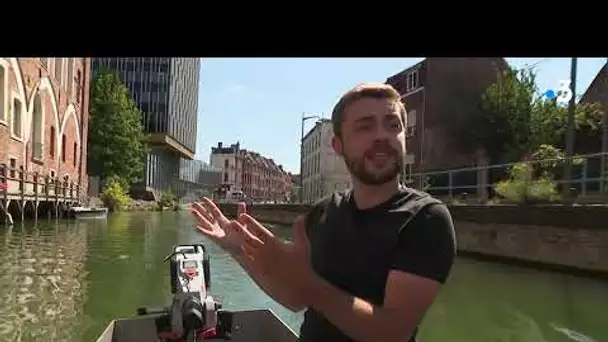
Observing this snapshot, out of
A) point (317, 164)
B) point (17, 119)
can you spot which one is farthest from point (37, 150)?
point (317, 164)

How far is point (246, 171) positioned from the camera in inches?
5285

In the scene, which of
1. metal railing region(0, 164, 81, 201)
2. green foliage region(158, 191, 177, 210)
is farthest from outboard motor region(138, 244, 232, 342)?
green foliage region(158, 191, 177, 210)

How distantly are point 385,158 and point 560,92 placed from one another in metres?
21.8

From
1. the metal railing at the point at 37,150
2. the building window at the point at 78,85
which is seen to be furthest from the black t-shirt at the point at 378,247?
the building window at the point at 78,85

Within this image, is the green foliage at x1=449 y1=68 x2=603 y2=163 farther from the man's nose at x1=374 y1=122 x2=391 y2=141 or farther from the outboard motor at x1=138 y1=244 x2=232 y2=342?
the man's nose at x1=374 y1=122 x2=391 y2=141

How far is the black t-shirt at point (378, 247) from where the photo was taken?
1.73 m

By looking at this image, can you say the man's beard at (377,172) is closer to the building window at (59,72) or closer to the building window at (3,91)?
the building window at (3,91)

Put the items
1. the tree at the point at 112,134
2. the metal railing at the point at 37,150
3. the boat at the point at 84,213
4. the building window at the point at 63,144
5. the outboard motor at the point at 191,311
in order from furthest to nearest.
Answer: the tree at the point at 112,134, the building window at the point at 63,144, the boat at the point at 84,213, the metal railing at the point at 37,150, the outboard motor at the point at 191,311

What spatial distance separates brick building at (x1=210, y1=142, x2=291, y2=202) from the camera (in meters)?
129

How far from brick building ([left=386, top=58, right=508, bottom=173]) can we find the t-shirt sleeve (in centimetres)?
3515

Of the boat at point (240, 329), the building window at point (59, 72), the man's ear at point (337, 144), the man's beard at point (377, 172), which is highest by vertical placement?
the building window at point (59, 72)

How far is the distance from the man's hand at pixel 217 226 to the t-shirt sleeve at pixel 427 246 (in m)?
0.44

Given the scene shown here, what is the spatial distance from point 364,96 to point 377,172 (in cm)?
22
